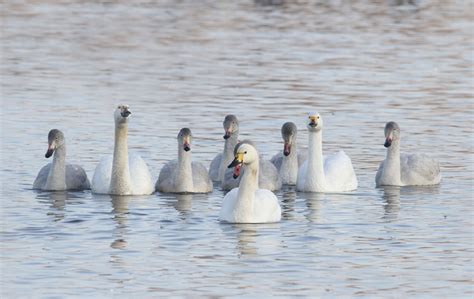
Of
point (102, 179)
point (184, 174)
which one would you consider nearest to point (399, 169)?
point (184, 174)

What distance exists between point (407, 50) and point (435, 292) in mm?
25300

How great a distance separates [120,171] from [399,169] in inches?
157

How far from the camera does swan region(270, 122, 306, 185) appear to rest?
69.5 feet

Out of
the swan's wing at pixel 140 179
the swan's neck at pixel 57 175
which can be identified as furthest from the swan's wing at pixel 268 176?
the swan's neck at pixel 57 175

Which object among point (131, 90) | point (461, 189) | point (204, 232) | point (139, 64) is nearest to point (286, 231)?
point (204, 232)

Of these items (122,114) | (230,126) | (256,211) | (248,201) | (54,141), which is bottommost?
(256,211)

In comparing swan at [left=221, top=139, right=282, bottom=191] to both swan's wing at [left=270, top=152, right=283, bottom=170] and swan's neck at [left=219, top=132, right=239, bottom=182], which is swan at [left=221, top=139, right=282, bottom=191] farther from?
swan's wing at [left=270, top=152, right=283, bottom=170]

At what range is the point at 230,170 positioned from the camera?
21016 millimetres

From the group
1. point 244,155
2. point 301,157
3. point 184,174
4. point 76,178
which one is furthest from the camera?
point 301,157

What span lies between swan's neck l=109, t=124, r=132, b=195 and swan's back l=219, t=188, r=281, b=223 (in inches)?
90.7

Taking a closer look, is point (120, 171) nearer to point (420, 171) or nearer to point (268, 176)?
point (268, 176)

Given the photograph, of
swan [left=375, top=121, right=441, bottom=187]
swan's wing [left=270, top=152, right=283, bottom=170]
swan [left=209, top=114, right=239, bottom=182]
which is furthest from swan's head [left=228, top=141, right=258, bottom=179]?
swan's wing [left=270, top=152, right=283, bottom=170]

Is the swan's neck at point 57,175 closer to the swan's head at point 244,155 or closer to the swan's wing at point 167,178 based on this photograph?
the swan's wing at point 167,178

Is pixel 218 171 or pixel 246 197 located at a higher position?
pixel 218 171
